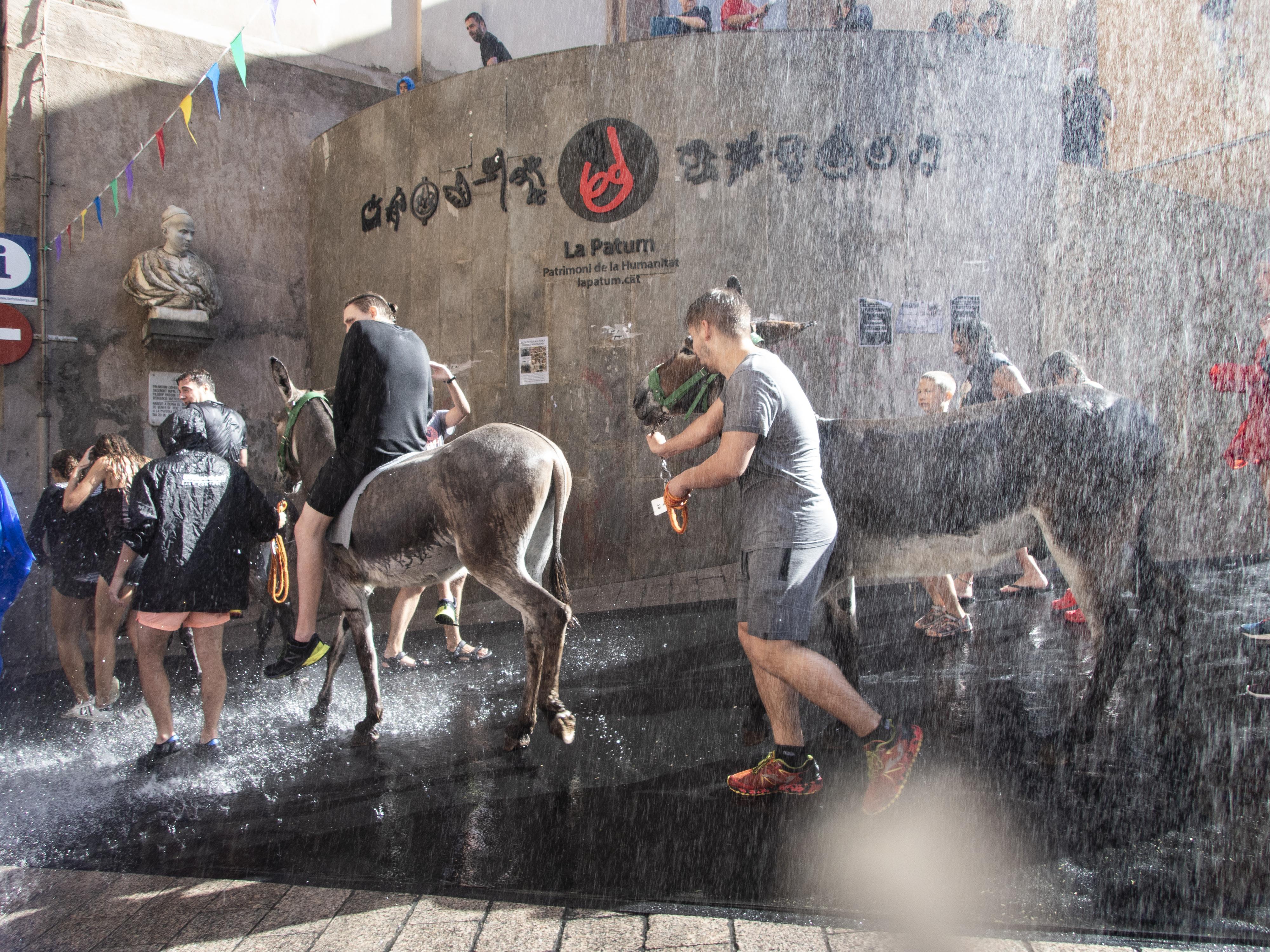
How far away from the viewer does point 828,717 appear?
425 centimetres

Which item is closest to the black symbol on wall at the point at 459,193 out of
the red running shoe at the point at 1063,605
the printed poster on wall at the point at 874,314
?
the printed poster on wall at the point at 874,314

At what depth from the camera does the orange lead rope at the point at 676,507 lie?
10.6ft

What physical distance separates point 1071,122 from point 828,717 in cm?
792

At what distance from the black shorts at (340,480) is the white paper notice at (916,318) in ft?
18.8

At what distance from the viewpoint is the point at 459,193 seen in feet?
29.5

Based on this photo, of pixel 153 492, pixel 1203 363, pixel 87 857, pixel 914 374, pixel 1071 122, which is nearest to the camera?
pixel 87 857

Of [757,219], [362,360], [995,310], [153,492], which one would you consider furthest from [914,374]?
[153,492]

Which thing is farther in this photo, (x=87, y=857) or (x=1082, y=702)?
(x=1082, y=702)

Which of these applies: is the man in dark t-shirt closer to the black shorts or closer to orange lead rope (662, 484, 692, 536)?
the black shorts

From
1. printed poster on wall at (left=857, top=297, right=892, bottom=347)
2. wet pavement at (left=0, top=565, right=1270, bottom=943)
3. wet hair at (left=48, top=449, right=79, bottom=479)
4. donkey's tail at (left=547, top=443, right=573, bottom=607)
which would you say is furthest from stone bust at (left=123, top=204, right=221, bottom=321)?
printed poster on wall at (left=857, top=297, right=892, bottom=347)

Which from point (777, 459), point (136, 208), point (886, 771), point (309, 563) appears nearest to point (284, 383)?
point (309, 563)

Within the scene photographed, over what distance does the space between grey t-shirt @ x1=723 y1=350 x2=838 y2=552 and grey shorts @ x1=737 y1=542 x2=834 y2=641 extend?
0.04 m

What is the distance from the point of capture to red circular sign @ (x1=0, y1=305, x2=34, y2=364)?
8.34 meters

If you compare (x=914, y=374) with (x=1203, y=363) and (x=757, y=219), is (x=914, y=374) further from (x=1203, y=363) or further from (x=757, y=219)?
(x=1203, y=363)
